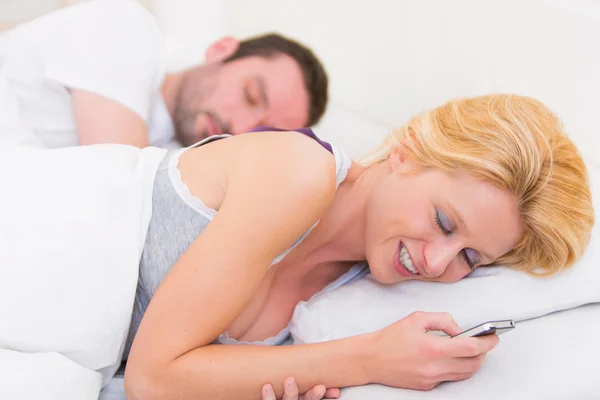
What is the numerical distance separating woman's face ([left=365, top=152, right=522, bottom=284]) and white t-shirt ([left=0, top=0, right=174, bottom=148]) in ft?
2.65

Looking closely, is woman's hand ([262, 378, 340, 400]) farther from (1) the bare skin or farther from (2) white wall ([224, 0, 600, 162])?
(2) white wall ([224, 0, 600, 162])

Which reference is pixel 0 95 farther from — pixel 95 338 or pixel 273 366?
pixel 273 366

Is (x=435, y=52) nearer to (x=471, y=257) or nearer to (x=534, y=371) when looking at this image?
(x=471, y=257)

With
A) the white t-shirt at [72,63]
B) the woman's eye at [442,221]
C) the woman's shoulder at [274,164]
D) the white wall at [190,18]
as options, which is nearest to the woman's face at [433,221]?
the woman's eye at [442,221]

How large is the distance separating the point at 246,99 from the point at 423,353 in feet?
3.12

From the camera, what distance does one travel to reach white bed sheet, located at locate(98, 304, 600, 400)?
1086mm

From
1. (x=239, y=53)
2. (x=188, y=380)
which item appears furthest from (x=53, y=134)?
(x=188, y=380)

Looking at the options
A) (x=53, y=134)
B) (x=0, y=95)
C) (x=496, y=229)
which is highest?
(x=496, y=229)

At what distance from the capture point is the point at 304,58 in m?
1.88

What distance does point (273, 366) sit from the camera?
43.6 inches

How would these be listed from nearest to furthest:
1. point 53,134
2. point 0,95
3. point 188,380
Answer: point 188,380 → point 0,95 → point 53,134

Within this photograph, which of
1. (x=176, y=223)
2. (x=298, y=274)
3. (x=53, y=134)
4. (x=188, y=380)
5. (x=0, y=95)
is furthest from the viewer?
(x=53, y=134)

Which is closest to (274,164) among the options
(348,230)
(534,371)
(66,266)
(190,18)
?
(348,230)

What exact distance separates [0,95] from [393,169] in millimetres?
937
